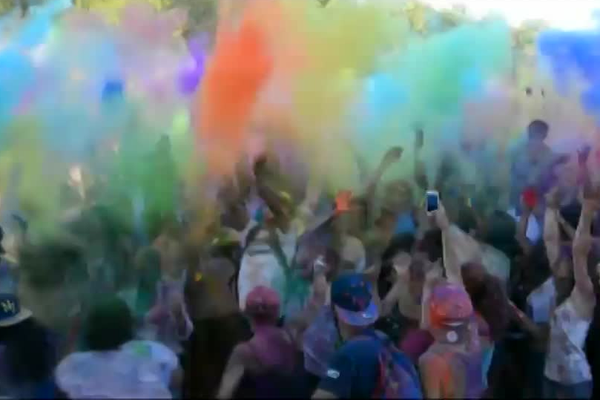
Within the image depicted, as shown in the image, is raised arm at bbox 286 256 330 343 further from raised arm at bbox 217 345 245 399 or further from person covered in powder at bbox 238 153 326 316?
raised arm at bbox 217 345 245 399

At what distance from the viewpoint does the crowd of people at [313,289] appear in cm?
203

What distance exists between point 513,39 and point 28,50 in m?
1.30

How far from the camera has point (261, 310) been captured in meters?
2.07

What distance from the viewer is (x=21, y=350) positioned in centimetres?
204

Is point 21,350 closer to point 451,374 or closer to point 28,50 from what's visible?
point 28,50

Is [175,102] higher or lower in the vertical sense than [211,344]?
higher

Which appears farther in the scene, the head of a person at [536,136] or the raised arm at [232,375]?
the head of a person at [536,136]

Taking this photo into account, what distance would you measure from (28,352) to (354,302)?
852 mm

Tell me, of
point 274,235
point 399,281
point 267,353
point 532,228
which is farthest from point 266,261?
point 532,228

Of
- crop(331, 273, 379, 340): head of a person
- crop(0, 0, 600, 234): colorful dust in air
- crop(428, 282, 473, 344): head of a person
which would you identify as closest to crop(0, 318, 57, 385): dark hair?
crop(0, 0, 600, 234): colorful dust in air

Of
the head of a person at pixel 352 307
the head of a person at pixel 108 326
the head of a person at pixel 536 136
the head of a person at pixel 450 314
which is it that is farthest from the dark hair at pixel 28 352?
the head of a person at pixel 536 136

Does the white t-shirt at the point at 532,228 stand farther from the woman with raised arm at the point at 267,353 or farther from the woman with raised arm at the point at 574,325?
the woman with raised arm at the point at 267,353

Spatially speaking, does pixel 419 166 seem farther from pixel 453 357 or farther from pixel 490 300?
pixel 453 357

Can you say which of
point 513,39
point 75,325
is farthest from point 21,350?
point 513,39
